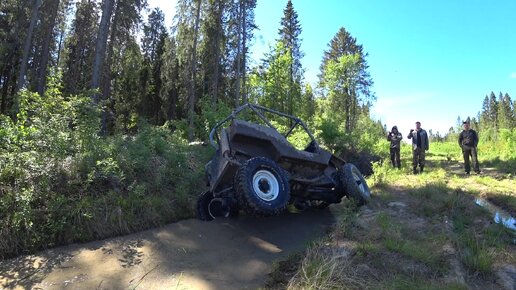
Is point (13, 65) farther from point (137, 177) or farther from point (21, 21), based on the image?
point (137, 177)

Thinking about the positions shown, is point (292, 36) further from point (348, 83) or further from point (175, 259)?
point (175, 259)

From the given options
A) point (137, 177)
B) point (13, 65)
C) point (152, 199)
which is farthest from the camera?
point (13, 65)

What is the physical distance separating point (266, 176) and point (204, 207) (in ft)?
7.03

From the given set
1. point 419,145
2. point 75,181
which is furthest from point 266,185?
point 419,145

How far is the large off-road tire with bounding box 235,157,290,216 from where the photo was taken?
5664 millimetres

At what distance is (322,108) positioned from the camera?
1646 inches

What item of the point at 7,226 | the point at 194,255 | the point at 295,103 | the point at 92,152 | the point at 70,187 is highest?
the point at 295,103

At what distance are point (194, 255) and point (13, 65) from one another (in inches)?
1318

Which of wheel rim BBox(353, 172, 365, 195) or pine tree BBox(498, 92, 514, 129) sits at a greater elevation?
pine tree BBox(498, 92, 514, 129)

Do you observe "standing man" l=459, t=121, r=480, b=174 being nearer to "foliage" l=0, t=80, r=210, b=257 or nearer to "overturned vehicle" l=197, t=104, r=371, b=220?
"overturned vehicle" l=197, t=104, r=371, b=220

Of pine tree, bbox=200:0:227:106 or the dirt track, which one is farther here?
pine tree, bbox=200:0:227:106

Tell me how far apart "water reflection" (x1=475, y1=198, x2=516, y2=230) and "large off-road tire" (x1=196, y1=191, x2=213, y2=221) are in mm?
5138

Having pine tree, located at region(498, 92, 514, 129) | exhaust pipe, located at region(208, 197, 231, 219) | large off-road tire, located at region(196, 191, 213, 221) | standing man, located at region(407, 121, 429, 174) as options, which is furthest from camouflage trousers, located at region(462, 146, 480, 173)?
pine tree, located at region(498, 92, 514, 129)

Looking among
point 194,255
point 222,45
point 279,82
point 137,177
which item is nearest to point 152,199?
point 137,177
